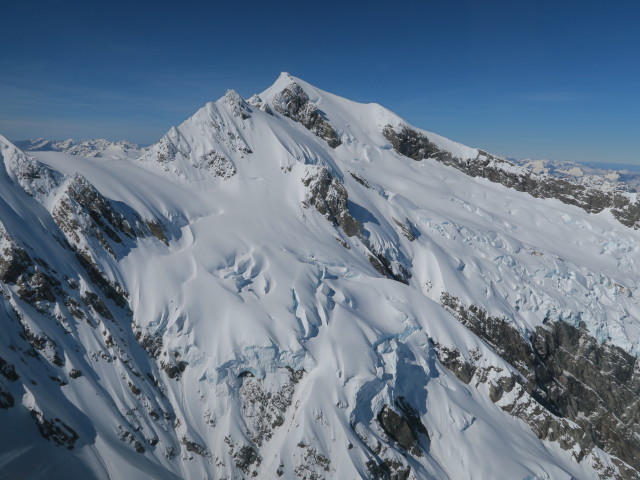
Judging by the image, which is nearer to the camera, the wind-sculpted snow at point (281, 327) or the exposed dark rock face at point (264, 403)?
the wind-sculpted snow at point (281, 327)

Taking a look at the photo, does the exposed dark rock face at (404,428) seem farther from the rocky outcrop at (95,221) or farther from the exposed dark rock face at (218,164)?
the exposed dark rock face at (218,164)

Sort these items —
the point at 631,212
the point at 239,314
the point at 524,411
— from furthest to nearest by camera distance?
the point at 631,212 < the point at 524,411 < the point at 239,314

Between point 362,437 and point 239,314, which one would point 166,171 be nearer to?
point 239,314

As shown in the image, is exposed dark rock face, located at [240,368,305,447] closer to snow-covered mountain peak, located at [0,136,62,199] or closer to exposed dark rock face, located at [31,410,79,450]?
exposed dark rock face, located at [31,410,79,450]

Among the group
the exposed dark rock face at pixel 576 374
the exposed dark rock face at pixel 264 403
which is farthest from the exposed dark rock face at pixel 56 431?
the exposed dark rock face at pixel 576 374

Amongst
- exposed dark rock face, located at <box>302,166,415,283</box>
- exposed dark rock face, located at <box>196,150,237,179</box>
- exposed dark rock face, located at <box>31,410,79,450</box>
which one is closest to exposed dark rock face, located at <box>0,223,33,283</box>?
exposed dark rock face, located at <box>31,410,79,450</box>

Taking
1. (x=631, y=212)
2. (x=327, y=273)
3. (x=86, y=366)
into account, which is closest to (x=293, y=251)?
(x=327, y=273)
